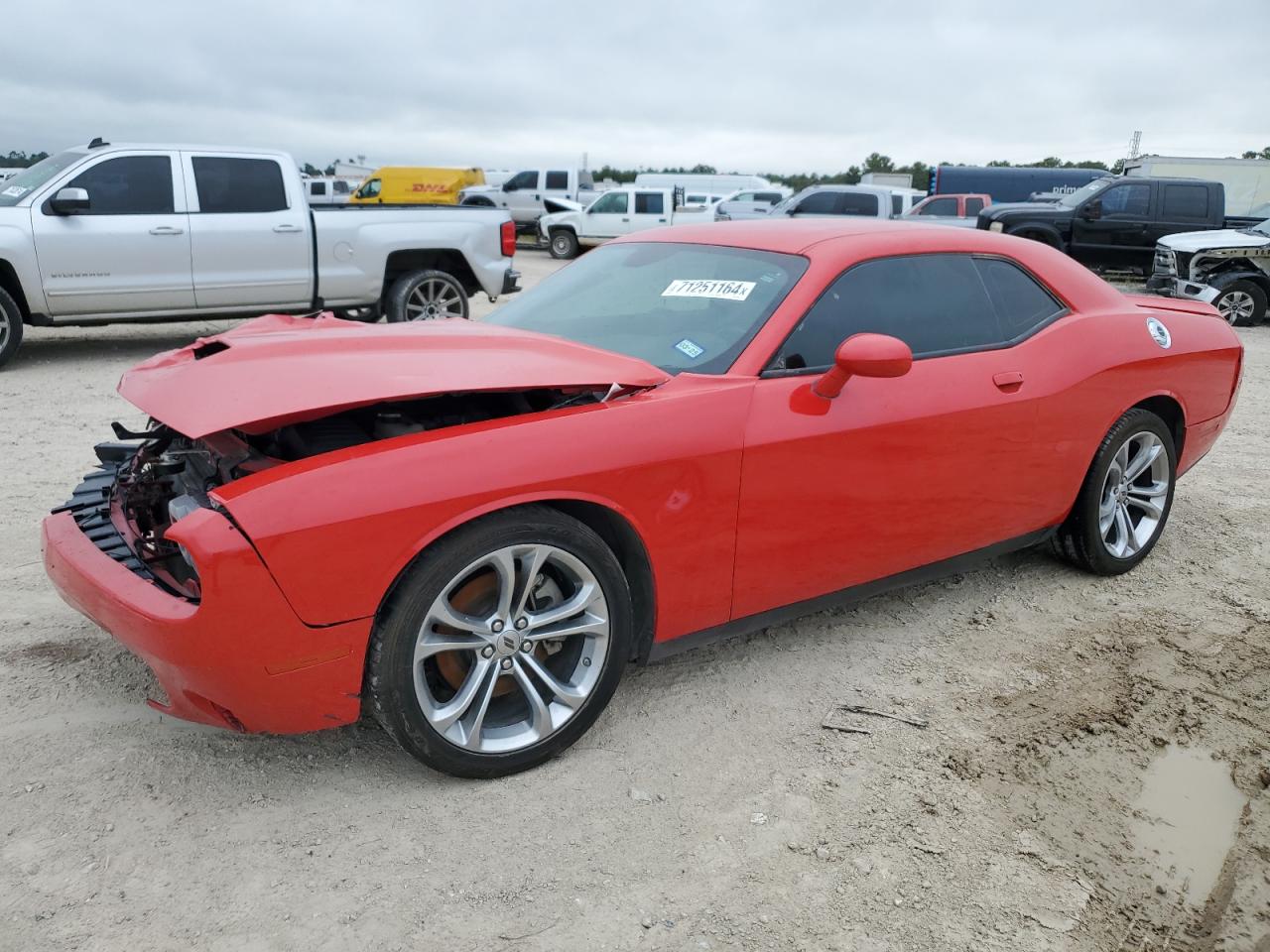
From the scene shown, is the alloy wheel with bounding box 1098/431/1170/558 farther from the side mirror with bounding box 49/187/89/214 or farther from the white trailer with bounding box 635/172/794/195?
the white trailer with bounding box 635/172/794/195

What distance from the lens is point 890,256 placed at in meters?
3.52

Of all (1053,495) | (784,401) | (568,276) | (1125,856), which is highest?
(568,276)

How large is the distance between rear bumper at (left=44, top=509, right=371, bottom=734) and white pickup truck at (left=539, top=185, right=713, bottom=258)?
2092 cm

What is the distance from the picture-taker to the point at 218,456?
2.94m

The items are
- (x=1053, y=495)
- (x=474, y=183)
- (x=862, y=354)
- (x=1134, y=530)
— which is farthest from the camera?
(x=474, y=183)

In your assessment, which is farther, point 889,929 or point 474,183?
point 474,183

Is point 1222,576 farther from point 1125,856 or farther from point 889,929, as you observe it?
point 889,929

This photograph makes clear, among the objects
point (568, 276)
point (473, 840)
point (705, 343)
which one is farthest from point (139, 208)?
point (473, 840)

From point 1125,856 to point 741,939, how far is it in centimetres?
108

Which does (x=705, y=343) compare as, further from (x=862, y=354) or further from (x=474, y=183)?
(x=474, y=183)

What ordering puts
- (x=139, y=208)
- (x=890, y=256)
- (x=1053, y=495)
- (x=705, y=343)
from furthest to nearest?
(x=139, y=208)
(x=1053, y=495)
(x=890, y=256)
(x=705, y=343)

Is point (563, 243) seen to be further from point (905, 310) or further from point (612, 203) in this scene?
point (905, 310)

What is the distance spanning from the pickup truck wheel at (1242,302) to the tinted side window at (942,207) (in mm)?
9859

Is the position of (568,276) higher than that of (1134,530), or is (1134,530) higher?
(568,276)
